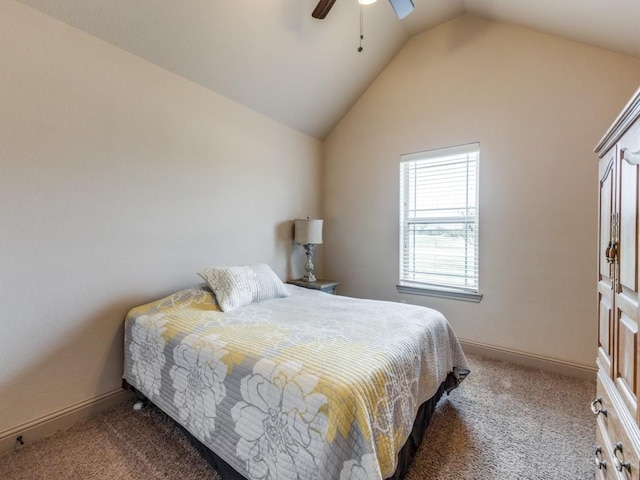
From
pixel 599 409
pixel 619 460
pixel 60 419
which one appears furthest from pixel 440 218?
pixel 60 419

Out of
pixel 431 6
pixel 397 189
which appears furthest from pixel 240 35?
pixel 397 189

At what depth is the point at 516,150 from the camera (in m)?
2.60

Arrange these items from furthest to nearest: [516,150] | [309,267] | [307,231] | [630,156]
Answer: [309,267], [307,231], [516,150], [630,156]

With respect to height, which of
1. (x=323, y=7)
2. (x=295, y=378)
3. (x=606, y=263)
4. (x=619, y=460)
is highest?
(x=323, y=7)

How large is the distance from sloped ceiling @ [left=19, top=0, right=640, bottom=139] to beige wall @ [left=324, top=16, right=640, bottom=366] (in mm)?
188

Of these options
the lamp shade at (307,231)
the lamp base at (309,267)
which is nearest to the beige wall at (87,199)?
the lamp shade at (307,231)

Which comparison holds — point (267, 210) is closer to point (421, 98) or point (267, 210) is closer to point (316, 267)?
point (316, 267)

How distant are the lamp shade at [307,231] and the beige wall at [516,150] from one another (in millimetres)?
733

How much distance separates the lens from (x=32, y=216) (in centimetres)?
171

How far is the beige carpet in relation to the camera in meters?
1.48

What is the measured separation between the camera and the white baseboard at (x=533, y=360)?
7.80 feet

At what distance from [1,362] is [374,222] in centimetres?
322

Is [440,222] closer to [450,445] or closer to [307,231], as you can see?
[307,231]

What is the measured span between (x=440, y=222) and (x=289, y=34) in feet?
7.57
